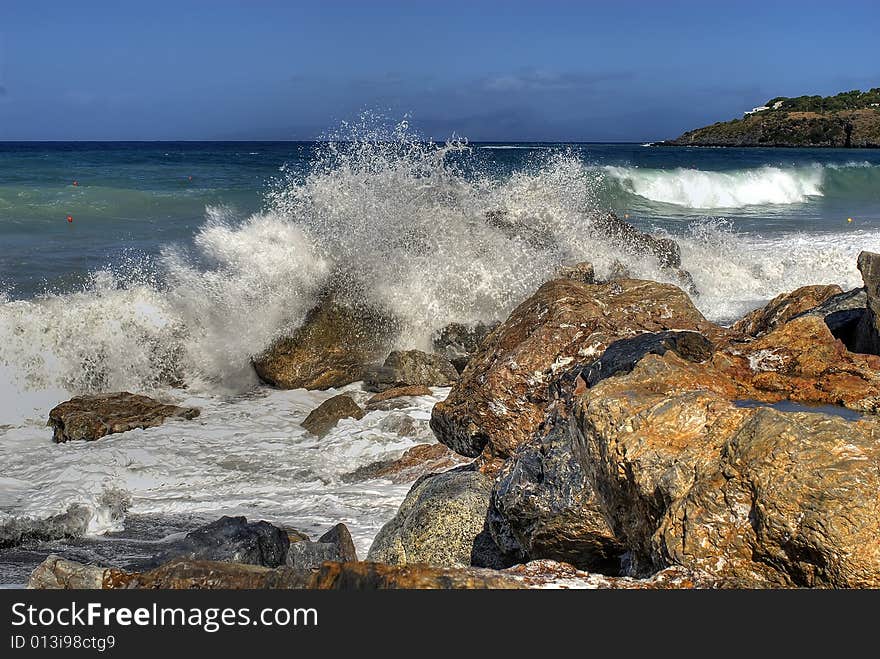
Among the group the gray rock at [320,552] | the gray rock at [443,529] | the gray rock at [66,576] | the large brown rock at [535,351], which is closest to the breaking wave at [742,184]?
the large brown rock at [535,351]

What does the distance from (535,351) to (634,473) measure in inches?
111

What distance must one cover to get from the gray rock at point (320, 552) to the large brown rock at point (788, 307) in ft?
8.41

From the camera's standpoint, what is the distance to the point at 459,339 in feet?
29.9

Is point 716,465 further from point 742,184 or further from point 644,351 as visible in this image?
point 742,184

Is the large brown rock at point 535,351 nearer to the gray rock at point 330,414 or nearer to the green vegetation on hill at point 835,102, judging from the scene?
the gray rock at point 330,414

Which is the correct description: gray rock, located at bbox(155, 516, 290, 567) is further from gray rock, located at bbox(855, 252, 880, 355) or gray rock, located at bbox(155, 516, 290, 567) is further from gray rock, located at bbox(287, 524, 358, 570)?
gray rock, located at bbox(855, 252, 880, 355)

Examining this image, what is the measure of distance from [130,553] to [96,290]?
6402mm

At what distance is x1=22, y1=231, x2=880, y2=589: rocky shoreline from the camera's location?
233 centimetres

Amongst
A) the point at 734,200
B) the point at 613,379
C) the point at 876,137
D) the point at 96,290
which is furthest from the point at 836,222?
the point at 876,137

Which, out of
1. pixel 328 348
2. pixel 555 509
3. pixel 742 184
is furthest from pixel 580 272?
pixel 742 184

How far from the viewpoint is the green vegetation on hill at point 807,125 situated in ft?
241

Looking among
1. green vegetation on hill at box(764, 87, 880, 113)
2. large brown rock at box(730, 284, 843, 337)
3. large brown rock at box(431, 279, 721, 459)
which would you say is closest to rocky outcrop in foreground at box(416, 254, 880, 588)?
large brown rock at box(730, 284, 843, 337)

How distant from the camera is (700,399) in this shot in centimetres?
279

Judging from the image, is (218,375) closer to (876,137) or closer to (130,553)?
(130,553)
